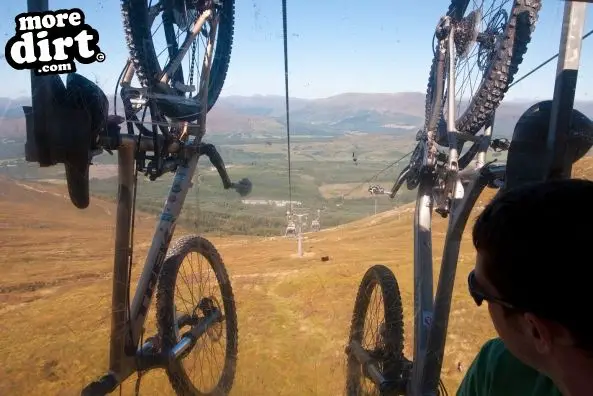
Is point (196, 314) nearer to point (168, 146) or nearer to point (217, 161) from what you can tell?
point (217, 161)

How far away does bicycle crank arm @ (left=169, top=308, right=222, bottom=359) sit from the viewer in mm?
2786

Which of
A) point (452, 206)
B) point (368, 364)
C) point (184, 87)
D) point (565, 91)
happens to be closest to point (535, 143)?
point (565, 91)

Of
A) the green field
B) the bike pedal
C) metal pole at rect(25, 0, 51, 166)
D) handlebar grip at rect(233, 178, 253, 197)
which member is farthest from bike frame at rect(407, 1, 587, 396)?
metal pole at rect(25, 0, 51, 166)

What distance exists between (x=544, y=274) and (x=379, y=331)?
2626 millimetres

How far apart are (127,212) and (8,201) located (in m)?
3.44

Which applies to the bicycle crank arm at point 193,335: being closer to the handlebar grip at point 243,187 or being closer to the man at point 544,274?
the handlebar grip at point 243,187

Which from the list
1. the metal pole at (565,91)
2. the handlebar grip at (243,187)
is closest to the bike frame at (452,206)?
the metal pole at (565,91)

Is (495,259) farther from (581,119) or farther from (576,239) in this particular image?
(581,119)

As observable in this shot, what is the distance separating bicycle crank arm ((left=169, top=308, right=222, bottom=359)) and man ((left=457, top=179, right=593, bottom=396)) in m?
2.17

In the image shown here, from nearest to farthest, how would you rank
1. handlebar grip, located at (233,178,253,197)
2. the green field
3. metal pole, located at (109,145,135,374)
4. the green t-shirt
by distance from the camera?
the green t-shirt
metal pole, located at (109,145,135,374)
the green field
handlebar grip, located at (233,178,253,197)

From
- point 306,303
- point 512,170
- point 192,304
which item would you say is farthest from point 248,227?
point 512,170

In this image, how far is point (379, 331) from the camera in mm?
3361

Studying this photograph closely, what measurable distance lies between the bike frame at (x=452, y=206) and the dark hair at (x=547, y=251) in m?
0.88

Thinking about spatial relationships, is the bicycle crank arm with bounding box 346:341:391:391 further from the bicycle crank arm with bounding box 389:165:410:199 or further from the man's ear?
the man's ear
